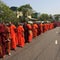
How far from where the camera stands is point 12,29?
17.9 metres

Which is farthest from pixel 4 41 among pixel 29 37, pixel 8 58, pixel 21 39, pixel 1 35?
pixel 29 37

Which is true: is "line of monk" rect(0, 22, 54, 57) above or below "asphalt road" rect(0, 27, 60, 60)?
above

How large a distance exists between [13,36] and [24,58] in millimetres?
4777

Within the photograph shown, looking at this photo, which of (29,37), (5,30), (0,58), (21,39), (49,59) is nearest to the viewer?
(49,59)

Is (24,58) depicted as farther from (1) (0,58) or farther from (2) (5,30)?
(2) (5,30)

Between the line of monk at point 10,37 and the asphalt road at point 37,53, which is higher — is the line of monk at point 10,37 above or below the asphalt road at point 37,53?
above

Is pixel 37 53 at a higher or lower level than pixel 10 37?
lower

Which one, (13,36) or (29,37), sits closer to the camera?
(13,36)

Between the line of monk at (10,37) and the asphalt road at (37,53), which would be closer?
the asphalt road at (37,53)

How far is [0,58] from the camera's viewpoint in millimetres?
13906

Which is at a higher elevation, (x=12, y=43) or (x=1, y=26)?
(x=1, y=26)

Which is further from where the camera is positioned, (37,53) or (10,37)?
(10,37)

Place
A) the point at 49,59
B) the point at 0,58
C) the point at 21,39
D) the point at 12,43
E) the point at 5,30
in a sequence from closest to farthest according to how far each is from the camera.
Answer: the point at 49,59 < the point at 0,58 < the point at 5,30 < the point at 12,43 < the point at 21,39

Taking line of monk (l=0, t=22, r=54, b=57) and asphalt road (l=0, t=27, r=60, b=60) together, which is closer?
asphalt road (l=0, t=27, r=60, b=60)
